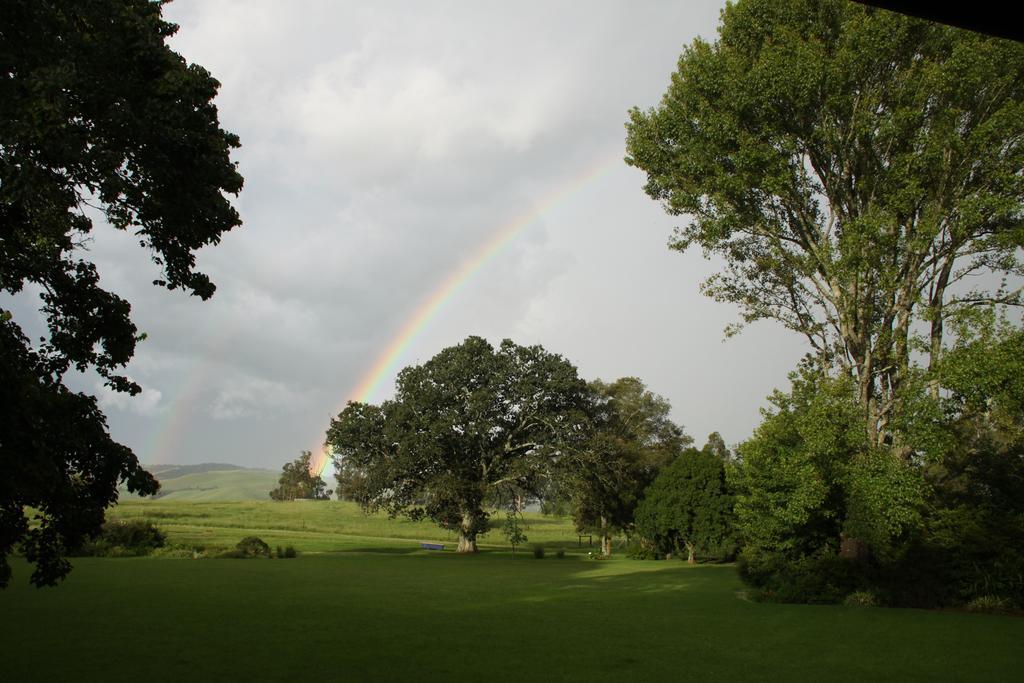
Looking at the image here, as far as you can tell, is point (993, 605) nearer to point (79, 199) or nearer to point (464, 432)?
point (79, 199)

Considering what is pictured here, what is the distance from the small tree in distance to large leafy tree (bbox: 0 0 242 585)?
415 feet

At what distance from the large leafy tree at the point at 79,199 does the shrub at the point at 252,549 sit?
2918 centimetres

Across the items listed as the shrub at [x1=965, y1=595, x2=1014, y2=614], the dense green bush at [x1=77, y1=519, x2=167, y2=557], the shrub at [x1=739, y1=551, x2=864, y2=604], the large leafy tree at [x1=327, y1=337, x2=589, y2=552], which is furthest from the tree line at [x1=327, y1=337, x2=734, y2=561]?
the shrub at [x1=965, y1=595, x2=1014, y2=614]

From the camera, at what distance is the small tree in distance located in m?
131

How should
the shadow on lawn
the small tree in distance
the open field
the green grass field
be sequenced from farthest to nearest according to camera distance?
the small tree in distance < the open field < the shadow on lawn < the green grass field

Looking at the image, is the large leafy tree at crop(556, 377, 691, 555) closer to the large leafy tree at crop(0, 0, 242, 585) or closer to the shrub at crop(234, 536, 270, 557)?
the shrub at crop(234, 536, 270, 557)

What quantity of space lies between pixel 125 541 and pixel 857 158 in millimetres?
38882

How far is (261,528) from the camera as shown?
64.6 meters

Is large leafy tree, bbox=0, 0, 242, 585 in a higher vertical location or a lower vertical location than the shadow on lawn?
higher

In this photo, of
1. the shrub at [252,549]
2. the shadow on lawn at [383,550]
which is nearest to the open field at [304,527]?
the shadow on lawn at [383,550]

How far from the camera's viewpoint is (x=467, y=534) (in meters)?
48.3

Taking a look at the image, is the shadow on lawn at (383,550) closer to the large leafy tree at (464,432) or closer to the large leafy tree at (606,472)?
the large leafy tree at (464,432)

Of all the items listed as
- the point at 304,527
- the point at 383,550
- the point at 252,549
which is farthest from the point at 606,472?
the point at 304,527

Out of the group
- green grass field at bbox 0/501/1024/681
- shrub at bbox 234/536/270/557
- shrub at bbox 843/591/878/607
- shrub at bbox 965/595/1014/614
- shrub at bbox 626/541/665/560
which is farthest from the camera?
shrub at bbox 626/541/665/560
